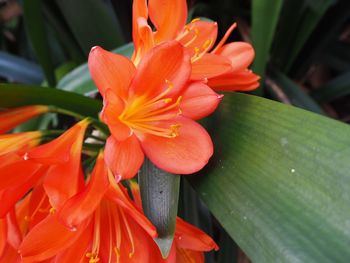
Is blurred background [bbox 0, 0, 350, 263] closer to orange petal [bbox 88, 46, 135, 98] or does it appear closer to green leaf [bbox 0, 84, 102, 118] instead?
green leaf [bbox 0, 84, 102, 118]

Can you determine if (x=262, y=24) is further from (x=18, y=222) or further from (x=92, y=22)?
(x=18, y=222)

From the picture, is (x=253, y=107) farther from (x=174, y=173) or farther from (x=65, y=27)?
(x=65, y=27)

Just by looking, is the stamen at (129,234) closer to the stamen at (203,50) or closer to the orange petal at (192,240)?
the orange petal at (192,240)

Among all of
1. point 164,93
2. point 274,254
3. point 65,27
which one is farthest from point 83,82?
point 274,254

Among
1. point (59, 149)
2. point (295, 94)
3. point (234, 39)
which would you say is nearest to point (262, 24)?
point (295, 94)

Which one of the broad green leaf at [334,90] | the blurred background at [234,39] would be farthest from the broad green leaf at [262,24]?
the broad green leaf at [334,90]

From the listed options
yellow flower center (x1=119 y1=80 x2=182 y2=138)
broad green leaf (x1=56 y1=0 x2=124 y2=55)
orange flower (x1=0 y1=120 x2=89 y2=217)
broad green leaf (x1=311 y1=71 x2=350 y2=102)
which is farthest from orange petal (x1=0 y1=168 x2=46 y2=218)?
broad green leaf (x1=311 y1=71 x2=350 y2=102)
